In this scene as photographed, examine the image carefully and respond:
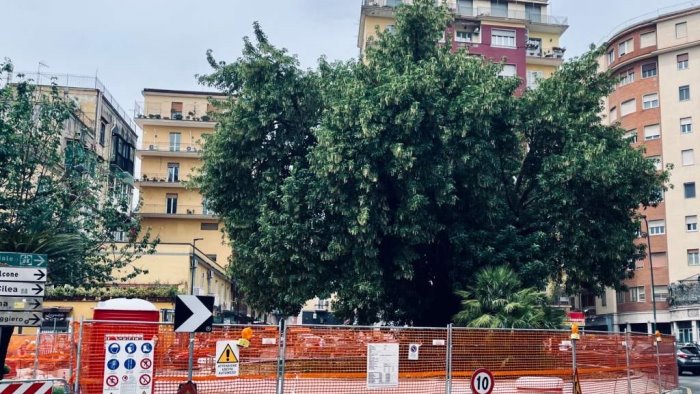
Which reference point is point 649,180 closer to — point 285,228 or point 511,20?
point 285,228

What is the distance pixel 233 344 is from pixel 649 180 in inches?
764

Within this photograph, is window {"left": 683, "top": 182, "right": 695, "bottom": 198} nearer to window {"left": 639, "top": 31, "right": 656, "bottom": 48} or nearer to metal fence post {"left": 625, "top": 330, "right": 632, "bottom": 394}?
window {"left": 639, "top": 31, "right": 656, "bottom": 48}

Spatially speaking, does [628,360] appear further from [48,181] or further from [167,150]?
[167,150]


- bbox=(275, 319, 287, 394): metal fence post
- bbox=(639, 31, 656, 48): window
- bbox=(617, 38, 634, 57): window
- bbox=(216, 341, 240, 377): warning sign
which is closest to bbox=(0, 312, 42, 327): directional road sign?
bbox=(216, 341, 240, 377): warning sign

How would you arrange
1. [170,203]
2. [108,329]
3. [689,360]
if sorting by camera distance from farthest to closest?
[170,203], [689,360], [108,329]

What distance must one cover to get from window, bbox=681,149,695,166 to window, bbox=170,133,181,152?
146 feet

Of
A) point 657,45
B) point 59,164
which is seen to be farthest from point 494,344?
point 657,45

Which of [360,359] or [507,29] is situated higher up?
[507,29]

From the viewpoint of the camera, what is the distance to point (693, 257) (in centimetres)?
5591

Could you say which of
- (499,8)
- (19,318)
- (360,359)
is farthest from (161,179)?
(19,318)

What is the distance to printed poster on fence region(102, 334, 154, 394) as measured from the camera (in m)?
12.0

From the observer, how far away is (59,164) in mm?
23047

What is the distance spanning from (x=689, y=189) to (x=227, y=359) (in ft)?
178

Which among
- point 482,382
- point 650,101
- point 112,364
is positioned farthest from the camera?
point 650,101
